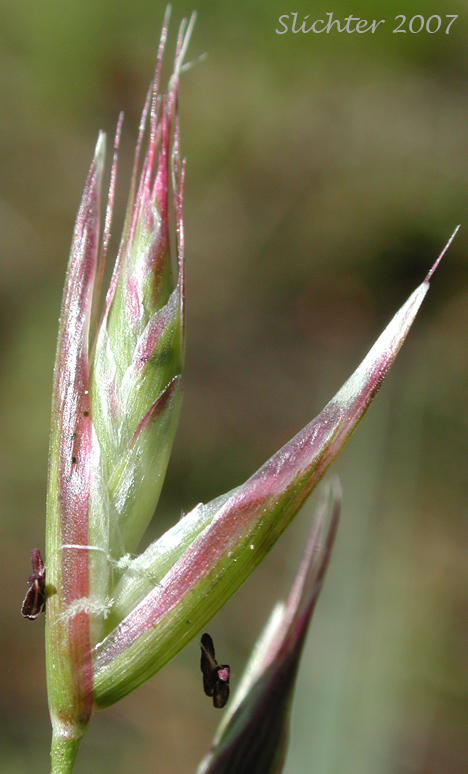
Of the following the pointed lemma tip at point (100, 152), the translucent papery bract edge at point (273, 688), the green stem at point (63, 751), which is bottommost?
the green stem at point (63, 751)

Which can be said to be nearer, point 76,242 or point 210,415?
point 76,242

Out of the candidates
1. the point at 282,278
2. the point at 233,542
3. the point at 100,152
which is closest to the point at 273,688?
the point at 233,542

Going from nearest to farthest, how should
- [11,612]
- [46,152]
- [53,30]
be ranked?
[11,612]
[53,30]
[46,152]

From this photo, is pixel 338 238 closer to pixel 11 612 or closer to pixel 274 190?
pixel 274 190

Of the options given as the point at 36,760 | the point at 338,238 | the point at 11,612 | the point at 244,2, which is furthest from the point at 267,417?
the point at 244,2

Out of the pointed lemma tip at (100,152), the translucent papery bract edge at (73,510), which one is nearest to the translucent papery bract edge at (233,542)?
the translucent papery bract edge at (73,510)

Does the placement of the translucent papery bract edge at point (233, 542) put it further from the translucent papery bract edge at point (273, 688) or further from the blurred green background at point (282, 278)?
the blurred green background at point (282, 278)
